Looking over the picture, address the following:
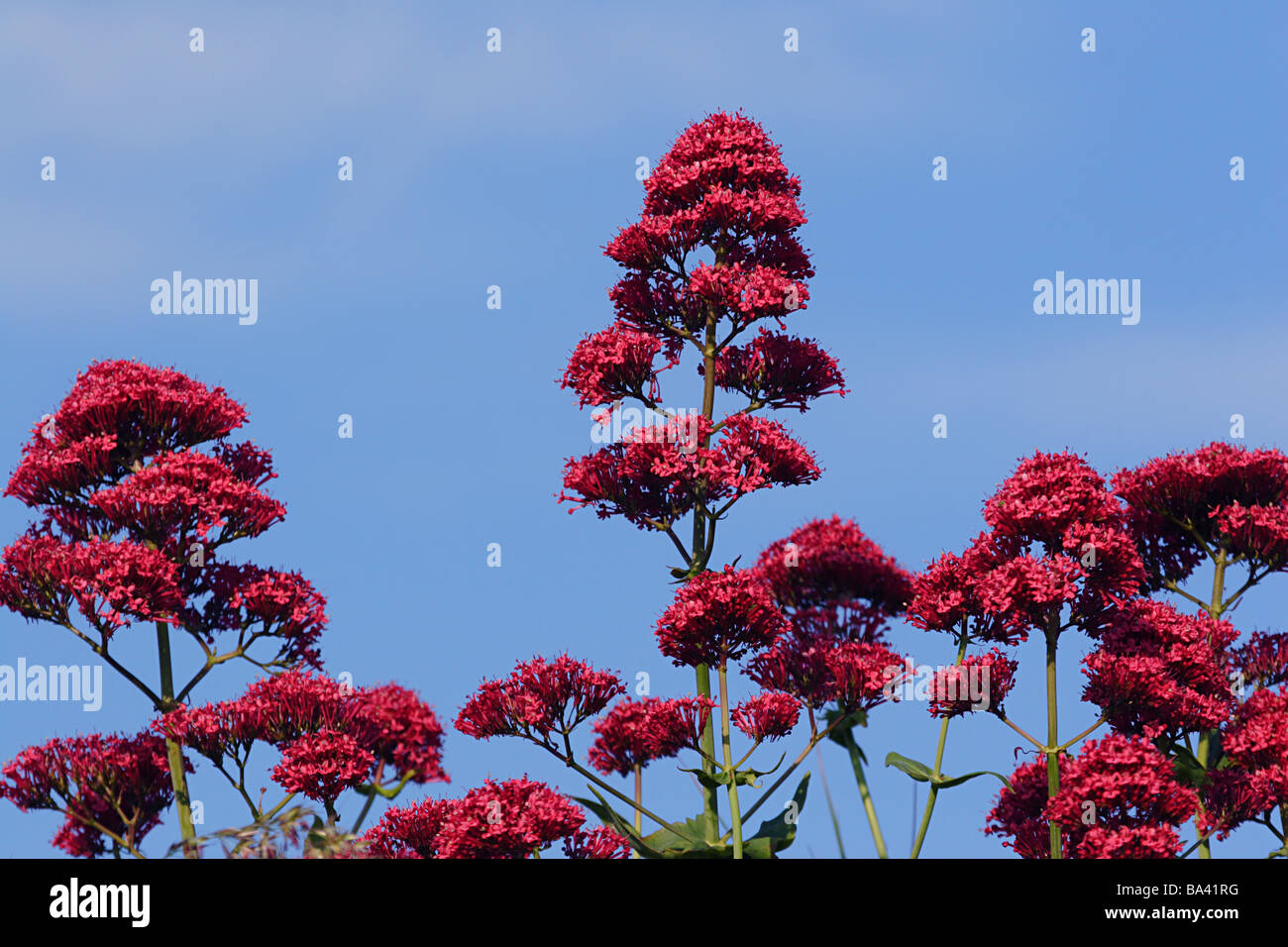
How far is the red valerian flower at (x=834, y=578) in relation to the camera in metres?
17.1

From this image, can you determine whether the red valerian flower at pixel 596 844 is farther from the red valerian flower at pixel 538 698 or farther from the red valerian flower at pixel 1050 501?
the red valerian flower at pixel 1050 501

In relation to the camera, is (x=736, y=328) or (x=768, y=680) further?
(x=736, y=328)

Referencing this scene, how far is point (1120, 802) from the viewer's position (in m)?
15.6

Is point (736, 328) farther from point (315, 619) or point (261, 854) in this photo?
point (261, 854)

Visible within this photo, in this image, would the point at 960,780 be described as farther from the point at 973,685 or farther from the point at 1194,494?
the point at 1194,494

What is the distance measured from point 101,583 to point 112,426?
2.66 m

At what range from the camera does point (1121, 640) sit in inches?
690

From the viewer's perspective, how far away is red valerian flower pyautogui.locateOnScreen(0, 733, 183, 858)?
19812 millimetres

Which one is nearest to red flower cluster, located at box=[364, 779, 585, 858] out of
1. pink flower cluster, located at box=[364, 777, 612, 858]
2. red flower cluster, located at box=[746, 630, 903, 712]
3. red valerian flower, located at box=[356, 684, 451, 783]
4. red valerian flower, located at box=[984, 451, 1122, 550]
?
pink flower cluster, located at box=[364, 777, 612, 858]

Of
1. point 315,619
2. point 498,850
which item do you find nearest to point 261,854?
point 498,850

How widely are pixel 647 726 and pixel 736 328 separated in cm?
562

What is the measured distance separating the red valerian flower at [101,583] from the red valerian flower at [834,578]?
8275 mm
